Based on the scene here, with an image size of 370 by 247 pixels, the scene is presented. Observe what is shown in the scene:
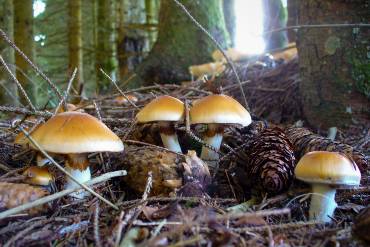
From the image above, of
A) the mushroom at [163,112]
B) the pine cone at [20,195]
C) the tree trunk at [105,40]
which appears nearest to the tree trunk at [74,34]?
the tree trunk at [105,40]

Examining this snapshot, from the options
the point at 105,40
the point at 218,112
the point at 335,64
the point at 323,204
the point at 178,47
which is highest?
the point at 105,40

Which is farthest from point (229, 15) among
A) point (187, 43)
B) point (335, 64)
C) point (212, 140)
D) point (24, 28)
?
point (212, 140)

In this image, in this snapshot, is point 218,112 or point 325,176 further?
point 218,112

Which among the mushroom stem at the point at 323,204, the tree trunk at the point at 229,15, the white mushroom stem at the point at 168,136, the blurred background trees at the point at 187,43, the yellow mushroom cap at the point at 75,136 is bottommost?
the mushroom stem at the point at 323,204

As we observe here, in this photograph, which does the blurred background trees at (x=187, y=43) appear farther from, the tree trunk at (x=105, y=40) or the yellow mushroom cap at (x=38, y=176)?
the yellow mushroom cap at (x=38, y=176)

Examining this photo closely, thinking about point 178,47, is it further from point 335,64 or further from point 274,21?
point 335,64

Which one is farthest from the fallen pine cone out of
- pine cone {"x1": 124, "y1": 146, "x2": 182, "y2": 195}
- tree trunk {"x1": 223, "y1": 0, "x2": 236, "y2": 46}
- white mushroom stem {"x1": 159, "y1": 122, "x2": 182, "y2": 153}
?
tree trunk {"x1": 223, "y1": 0, "x2": 236, "y2": 46}

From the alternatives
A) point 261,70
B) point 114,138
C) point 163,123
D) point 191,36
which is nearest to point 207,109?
point 163,123
